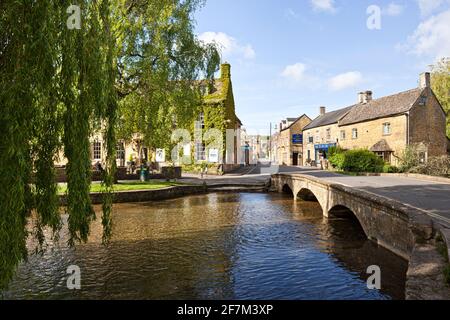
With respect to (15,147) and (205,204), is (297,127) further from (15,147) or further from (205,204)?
(15,147)

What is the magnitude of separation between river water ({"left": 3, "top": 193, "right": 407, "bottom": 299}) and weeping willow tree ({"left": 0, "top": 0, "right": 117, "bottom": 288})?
172 centimetres

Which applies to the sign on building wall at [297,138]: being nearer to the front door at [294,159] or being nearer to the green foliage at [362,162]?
Answer: the front door at [294,159]

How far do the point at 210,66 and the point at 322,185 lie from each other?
11.8 metres

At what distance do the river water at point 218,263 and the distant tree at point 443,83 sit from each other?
3156 centimetres

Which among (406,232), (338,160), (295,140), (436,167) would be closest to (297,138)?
(295,140)

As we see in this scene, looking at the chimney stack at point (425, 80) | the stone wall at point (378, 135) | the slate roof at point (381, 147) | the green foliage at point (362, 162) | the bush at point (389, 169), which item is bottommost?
the bush at point (389, 169)

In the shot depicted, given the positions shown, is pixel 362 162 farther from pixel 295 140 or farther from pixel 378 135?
pixel 295 140

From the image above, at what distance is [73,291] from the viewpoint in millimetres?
6535

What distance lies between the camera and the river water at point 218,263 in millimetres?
6531

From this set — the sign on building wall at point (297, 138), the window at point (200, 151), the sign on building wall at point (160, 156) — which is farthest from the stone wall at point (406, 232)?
the sign on building wall at point (297, 138)

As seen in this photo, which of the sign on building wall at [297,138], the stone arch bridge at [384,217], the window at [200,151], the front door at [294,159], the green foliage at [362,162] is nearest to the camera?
the stone arch bridge at [384,217]

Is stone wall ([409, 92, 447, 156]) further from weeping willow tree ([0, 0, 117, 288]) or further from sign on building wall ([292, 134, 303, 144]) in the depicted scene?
weeping willow tree ([0, 0, 117, 288])

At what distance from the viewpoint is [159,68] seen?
18.4 m
